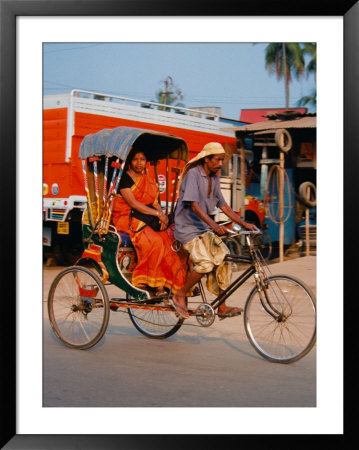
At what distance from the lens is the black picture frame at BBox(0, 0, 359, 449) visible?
5.38 metres

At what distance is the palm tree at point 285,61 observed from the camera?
5.98 m

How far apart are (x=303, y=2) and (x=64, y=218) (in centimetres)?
342

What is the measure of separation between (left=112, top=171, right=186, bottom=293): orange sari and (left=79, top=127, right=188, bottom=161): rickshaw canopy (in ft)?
1.48

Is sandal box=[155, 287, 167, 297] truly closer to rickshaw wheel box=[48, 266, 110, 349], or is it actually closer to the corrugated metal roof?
rickshaw wheel box=[48, 266, 110, 349]

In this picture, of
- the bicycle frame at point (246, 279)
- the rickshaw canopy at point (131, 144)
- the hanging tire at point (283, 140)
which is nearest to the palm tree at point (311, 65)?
the hanging tire at point (283, 140)

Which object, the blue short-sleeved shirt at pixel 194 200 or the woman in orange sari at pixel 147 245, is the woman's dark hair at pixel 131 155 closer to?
the woman in orange sari at pixel 147 245

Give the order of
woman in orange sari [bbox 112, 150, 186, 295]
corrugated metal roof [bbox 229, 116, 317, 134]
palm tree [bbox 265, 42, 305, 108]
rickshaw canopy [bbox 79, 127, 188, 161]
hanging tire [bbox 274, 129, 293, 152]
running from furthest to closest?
hanging tire [bbox 274, 129, 293, 152]
corrugated metal roof [bbox 229, 116, 317, 134]
woman in orange sari [bbox 112, 150, 186, 295]
rickshaw canopy [bbox 79, 127, 188, 161]
palm tree [bbox 265, 42, 305, 108]

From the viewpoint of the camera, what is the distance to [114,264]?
249 inches

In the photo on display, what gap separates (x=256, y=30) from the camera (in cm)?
562

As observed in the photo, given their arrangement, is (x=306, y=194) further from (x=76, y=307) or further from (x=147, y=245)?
(x=76, y=307)

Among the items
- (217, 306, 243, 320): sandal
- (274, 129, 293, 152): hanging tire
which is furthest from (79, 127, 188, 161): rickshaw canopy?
(217, 306, 243, 320): sandal
